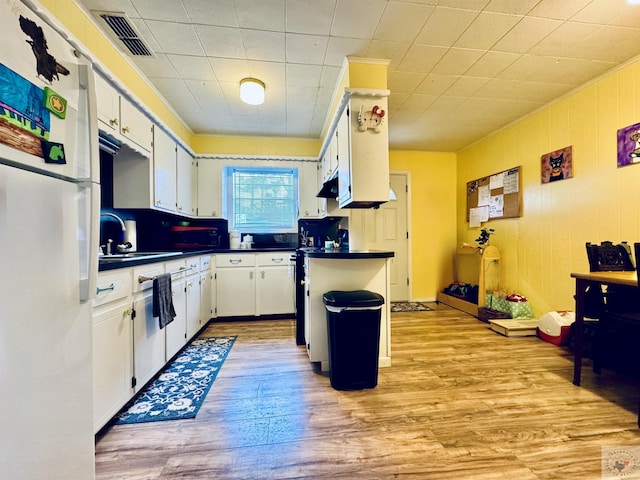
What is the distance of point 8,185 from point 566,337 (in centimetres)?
400

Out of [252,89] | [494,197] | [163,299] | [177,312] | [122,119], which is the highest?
[252,89]

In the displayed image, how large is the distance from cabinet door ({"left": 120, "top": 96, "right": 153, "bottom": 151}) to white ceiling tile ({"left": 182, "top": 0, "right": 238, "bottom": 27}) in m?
0.88

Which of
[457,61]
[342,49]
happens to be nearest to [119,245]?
[342,49]

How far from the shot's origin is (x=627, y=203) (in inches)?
94.7

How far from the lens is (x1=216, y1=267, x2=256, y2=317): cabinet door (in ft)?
11.6

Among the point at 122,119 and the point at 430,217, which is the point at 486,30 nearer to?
the point at 122,119

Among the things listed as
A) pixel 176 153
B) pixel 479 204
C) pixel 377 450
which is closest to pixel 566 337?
pixel 479 204

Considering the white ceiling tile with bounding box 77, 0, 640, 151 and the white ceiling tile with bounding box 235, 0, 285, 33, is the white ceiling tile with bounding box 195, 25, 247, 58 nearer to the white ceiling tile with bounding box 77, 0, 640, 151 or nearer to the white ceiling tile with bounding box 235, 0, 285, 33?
the white ceiling tile with bounding box 77, 0, 640, 151

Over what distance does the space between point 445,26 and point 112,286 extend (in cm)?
278

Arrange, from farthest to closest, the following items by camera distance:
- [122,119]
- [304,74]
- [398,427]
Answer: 1. [304,74]
2. [122,119]
3. [398,427]

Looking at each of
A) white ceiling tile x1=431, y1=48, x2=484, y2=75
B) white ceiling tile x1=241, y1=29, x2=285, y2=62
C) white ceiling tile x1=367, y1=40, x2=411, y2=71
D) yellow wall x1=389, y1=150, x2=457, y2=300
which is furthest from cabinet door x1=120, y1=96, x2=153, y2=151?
yellow wall x1=389, y1=150, x2=457, y2=300

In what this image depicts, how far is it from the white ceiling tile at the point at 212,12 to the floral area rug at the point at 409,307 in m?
3.83

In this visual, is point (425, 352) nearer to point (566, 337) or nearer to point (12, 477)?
point (566, 337)

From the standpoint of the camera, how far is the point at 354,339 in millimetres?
1908
